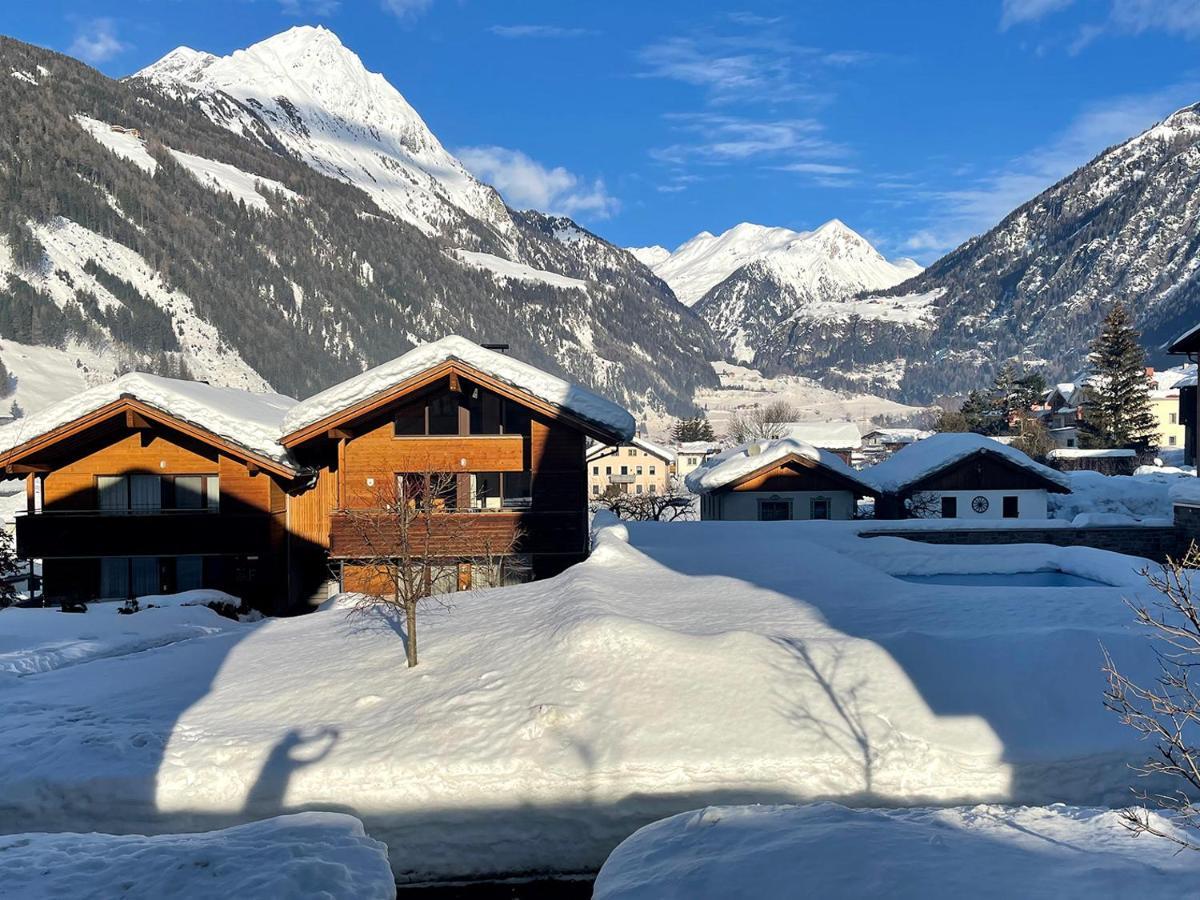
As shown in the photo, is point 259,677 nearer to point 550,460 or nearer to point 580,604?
point 580,604

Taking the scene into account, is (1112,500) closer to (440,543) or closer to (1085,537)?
(1085,537)

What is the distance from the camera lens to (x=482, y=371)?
72.7 feet

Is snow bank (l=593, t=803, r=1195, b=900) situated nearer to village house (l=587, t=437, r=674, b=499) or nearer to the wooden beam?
the wooden beam

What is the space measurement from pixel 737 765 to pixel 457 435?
1468 cm

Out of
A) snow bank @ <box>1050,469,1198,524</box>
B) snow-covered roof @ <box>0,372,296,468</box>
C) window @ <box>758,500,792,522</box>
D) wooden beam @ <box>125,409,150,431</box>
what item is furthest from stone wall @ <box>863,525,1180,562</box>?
wooden beam @ <box>125,409,150,431</box>

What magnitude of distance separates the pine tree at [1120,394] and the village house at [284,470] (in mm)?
62249

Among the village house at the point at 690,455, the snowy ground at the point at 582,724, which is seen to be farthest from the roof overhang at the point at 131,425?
the village house at the point at 690,455

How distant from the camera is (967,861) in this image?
25.1 ft

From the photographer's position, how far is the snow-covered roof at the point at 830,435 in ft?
298

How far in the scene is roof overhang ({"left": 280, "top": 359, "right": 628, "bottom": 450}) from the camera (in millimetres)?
21750

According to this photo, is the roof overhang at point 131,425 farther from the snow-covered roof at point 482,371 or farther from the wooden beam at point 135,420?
the snow-covered roof at point 482,371

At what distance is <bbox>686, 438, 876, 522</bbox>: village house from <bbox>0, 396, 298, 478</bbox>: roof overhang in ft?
65.8

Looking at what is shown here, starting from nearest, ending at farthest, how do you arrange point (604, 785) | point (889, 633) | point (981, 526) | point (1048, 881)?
point (1048, 881), point (604, 785), point (889, 633), point (981, 526)

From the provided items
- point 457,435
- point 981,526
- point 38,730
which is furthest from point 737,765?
point 981,526
